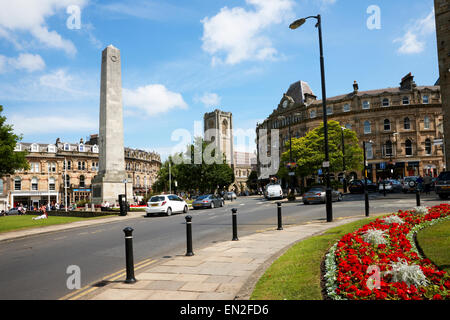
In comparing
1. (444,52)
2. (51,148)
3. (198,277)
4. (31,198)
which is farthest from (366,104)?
(31,198)

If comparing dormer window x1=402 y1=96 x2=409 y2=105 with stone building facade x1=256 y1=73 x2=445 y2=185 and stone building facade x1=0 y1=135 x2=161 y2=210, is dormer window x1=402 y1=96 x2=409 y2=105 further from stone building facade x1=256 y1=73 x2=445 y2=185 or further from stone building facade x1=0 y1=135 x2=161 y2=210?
stone building facade x1=0 y1=135 x2=161 y2=210

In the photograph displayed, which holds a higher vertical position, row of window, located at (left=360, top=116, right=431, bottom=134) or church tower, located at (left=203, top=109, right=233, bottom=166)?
church tower, located at (left=203, top=109, right=233, bottom=166)

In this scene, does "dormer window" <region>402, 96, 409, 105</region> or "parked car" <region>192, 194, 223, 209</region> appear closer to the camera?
"parked car" <region>192, 194, 223, 209</region>

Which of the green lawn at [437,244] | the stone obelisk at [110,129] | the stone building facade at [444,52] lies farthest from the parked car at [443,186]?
the stone obelisk at [110,129]

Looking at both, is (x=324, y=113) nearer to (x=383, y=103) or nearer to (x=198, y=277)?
(x=198, y=277)

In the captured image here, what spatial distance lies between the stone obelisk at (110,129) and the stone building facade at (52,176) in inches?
1226

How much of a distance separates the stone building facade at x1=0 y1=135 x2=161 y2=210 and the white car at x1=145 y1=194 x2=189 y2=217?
41.8 meters

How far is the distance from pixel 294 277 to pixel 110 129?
1160 inches

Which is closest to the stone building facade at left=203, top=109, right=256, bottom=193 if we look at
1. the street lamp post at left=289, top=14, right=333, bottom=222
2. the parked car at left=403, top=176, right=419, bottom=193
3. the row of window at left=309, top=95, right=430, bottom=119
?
the row of window at left=309, top=95, right=430, bottom=119

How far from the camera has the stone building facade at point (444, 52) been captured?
29.6 metres

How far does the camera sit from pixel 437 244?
6.88 m

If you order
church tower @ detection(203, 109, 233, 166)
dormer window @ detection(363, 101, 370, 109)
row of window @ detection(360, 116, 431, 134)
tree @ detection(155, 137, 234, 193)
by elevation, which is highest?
church tower @ detection(203, 109, 233, 166)

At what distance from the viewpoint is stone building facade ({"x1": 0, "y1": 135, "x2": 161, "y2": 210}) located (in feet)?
206
